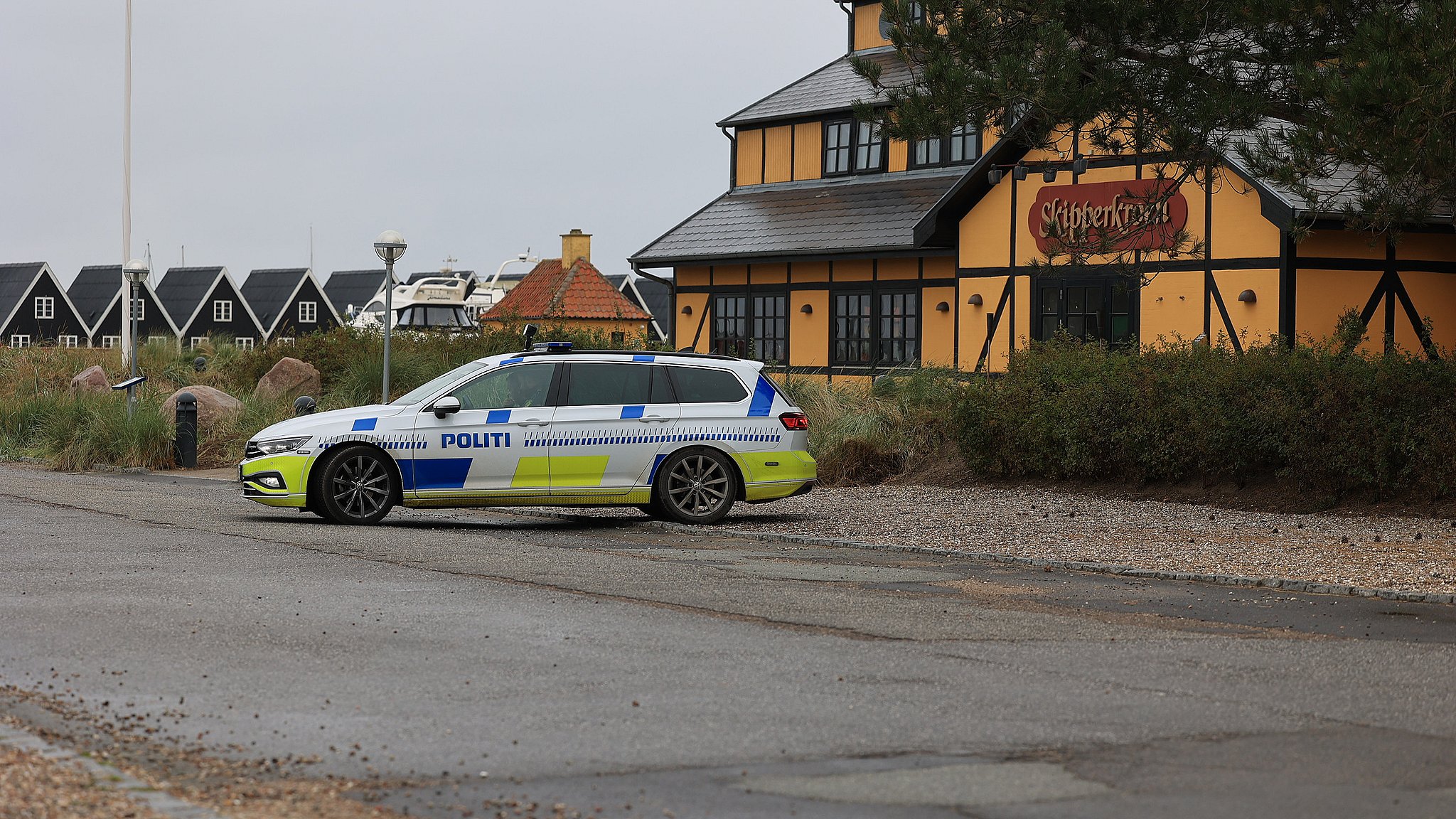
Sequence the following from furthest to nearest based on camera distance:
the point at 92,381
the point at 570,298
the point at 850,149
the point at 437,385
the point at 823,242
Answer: the point at 570,298, the point at 850,149, the point at 92,381, the point at 823,242, the point at 437,385

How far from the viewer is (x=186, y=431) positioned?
77.9 ft

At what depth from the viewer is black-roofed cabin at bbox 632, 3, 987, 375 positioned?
29.9m

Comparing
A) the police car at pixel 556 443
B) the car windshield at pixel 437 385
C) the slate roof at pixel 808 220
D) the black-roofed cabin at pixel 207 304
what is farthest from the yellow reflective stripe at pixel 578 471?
the black-roofed cabin at pixel 207 304

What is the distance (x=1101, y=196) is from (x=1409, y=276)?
469cm

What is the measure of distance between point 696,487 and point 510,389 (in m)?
1.92

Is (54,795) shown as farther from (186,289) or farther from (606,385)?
(186,289)

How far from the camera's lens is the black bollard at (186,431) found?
23.7 metres

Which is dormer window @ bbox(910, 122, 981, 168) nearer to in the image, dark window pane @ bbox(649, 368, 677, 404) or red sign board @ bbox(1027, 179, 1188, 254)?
red sign board @ bbox(1027, 179, 1188, 254)

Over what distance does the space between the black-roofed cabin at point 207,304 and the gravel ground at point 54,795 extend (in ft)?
267

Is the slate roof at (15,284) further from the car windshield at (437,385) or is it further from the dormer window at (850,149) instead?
the car windshield at (437,385)

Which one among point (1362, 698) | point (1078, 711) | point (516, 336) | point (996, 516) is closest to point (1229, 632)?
point (1362, 698)

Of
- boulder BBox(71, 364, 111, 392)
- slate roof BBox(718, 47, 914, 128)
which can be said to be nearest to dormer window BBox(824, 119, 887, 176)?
slate roof BBox(718, 47, 914, 128)

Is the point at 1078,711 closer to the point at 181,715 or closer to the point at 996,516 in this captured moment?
the point at 181,715

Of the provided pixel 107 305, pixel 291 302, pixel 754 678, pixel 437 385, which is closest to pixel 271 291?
pixel 291 302
